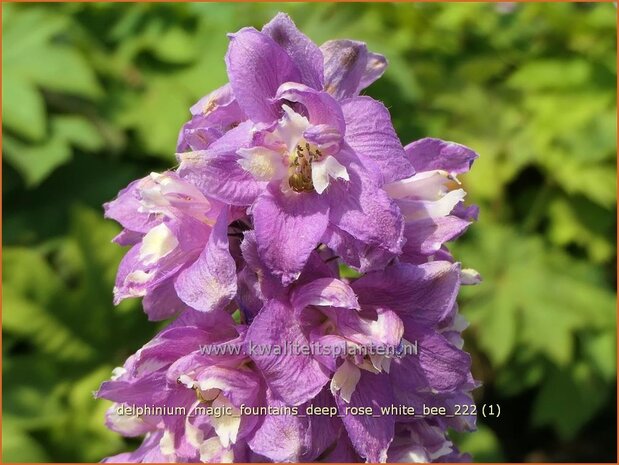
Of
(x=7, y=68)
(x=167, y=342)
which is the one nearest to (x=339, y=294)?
(x=167, y=342)

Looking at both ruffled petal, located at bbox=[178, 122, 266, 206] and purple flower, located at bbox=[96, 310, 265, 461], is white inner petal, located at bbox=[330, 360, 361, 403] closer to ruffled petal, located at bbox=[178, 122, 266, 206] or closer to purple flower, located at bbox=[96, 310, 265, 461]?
purple flower, located at bbox=[96, 310, 265, 461]

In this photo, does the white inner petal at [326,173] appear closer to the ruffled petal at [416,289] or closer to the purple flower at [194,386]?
the ruffled petal at [416,289]

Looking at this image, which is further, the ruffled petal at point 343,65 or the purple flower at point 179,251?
the ruffled petal at point 343,65

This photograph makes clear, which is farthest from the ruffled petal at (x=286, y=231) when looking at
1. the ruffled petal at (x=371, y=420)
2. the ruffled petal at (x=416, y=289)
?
the ruffled petal at (x=371, y=420)

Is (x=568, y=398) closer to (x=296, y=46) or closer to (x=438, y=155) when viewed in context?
(x=438, y=155)

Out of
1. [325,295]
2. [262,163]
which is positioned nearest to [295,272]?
[325,295]

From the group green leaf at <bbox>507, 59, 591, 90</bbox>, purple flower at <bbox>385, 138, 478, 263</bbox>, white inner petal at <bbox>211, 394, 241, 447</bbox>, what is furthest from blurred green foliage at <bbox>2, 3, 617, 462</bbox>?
purple flower at <bbox>385, 138, 478, 263</bbox>
